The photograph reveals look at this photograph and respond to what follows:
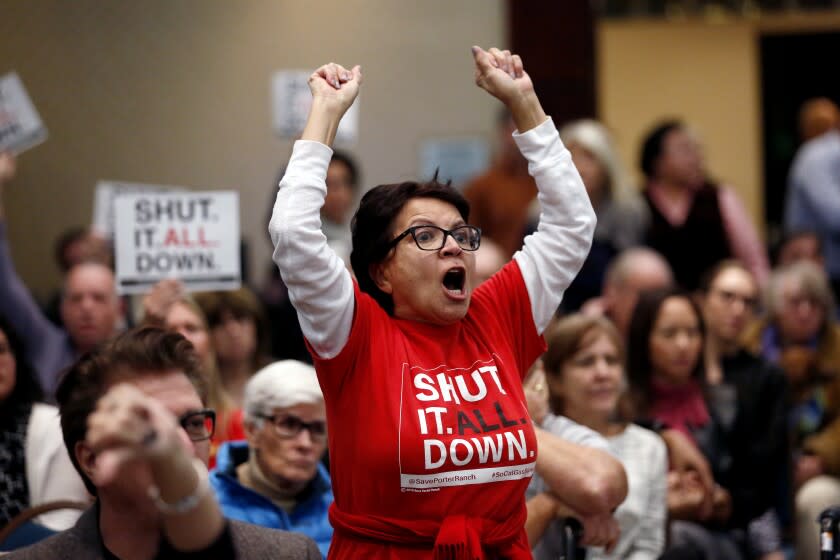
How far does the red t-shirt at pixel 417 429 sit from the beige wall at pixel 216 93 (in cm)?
386

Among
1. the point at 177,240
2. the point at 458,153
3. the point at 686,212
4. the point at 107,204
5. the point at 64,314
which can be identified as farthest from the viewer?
the point at 458,153

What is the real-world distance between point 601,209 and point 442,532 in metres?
4.75

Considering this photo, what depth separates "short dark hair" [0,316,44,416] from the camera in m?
4.66

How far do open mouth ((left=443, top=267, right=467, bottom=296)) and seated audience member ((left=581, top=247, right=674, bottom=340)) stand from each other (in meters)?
3.21

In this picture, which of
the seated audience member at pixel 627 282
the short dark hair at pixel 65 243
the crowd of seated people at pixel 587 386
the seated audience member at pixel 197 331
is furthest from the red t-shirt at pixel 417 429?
the short dark hair at pixel 65 243

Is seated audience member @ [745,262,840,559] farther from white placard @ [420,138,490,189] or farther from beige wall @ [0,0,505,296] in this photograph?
beige wall @ [0,0,505,296]

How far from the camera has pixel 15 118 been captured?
20.4 feet

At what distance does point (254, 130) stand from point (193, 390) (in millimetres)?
5815

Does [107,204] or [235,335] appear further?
[107,204]

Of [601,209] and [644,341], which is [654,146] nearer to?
[601,209]

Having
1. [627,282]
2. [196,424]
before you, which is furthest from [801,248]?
[196,424]

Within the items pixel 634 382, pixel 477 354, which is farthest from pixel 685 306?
pixel 477 354

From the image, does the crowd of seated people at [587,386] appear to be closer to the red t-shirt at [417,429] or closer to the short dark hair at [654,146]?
the short dark hair at [654,146]

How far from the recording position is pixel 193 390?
118 inches
